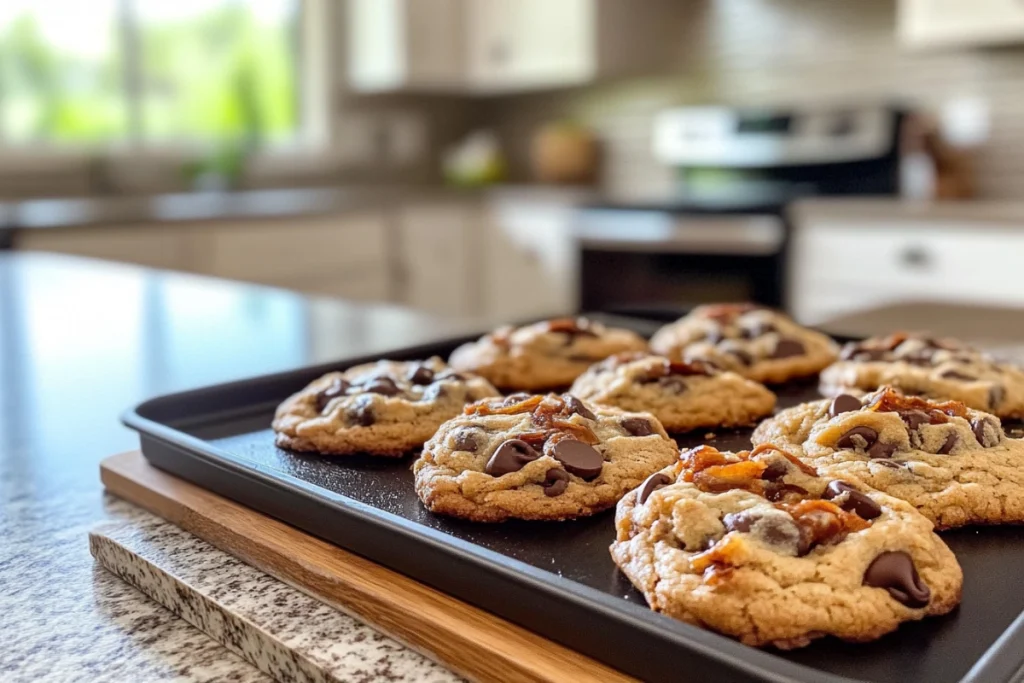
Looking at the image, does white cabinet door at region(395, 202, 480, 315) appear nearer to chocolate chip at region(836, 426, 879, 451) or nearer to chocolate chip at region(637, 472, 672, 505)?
chocolate chip at region(836, 426, 879, 451)

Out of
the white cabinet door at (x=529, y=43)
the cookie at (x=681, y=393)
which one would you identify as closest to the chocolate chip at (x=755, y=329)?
the cookie at (x=681, y=393)

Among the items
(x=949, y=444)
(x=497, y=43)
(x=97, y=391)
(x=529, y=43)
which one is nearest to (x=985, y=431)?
(x=949, y=444)

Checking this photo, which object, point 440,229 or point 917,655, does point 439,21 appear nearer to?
point 440,229

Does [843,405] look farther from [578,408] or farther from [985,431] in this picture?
[578,408]

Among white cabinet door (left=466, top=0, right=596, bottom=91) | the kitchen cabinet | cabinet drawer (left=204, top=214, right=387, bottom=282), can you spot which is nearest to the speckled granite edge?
the kitchen cabinet

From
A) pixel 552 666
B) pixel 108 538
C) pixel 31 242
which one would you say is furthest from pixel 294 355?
pixel 31 242
